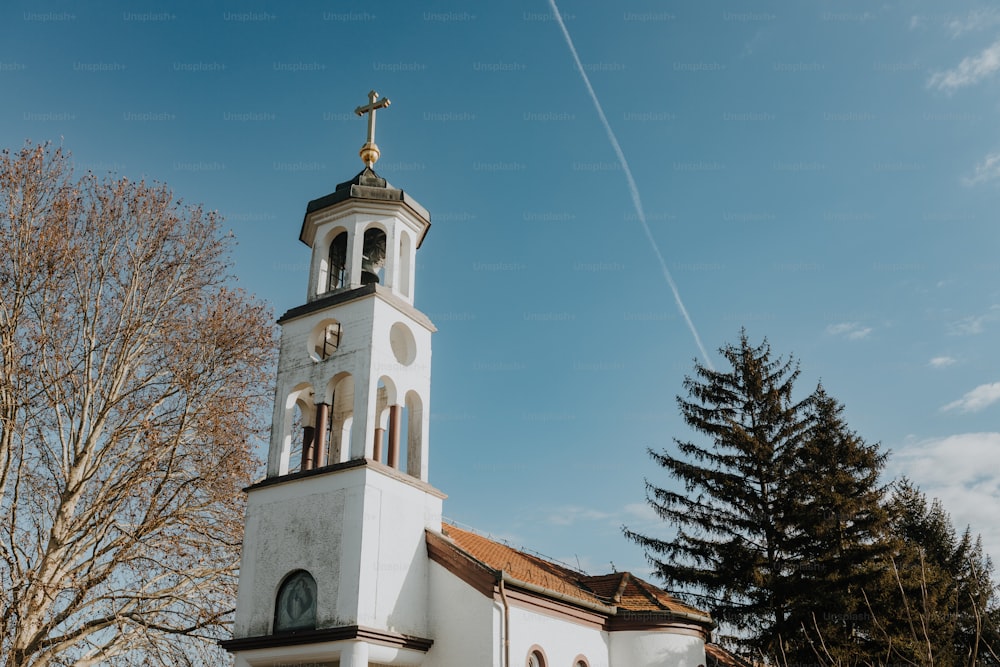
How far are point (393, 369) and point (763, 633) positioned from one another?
11.9m

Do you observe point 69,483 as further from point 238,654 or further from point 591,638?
point 591,638

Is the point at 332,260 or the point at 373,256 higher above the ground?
the point at 373,256

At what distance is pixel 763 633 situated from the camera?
65.8ft

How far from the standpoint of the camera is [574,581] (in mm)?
18453

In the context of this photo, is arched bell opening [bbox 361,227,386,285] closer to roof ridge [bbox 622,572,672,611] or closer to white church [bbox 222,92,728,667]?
white church [bbox 222,92,728,667]

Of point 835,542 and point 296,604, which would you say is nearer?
point 296,604

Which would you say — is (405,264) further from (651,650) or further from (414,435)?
(651,650)

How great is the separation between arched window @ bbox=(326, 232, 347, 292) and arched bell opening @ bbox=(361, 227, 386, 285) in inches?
16.9

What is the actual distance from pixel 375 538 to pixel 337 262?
6439mm

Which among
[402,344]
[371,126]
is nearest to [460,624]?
[402,344]

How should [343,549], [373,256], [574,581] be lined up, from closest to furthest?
[343,549] < [373,256] < [574,581]

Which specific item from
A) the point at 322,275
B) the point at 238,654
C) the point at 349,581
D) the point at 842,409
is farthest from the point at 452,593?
the point at 842,409

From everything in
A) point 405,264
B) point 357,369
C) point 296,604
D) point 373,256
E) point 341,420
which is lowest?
point 296,604

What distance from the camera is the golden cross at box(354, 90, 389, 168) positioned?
58.2 feet
